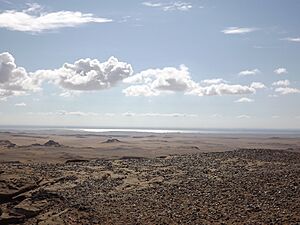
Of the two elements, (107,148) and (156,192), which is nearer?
(156,192)

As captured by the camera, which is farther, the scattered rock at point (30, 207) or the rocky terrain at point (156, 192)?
the scattered rock at point (30, 207)

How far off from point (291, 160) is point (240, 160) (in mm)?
3468

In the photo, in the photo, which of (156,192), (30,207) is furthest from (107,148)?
(30,207)

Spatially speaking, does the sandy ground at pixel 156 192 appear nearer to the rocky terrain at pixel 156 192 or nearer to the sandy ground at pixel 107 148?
the rocky terrain at pixel 156 192

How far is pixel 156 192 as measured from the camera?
2036 centimetres

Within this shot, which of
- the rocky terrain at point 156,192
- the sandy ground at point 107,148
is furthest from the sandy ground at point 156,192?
the sandy ground at point 107,148

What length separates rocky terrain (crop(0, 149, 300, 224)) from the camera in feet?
57.4

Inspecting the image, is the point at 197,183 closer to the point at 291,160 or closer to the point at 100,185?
the point at 100,185

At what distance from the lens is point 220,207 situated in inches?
708

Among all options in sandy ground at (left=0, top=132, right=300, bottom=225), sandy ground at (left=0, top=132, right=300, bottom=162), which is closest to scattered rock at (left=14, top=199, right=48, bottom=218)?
sandy ground at (left=0, top=132, right=300, bottom=225)

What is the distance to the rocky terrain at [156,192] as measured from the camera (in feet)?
57.4

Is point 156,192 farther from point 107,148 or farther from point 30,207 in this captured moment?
point 107,148

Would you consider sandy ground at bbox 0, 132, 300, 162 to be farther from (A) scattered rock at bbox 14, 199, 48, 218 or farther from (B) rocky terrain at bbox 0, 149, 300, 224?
(A) scattered rock at bbox 14, 199, 48, 218

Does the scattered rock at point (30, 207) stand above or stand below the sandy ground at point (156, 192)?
below
